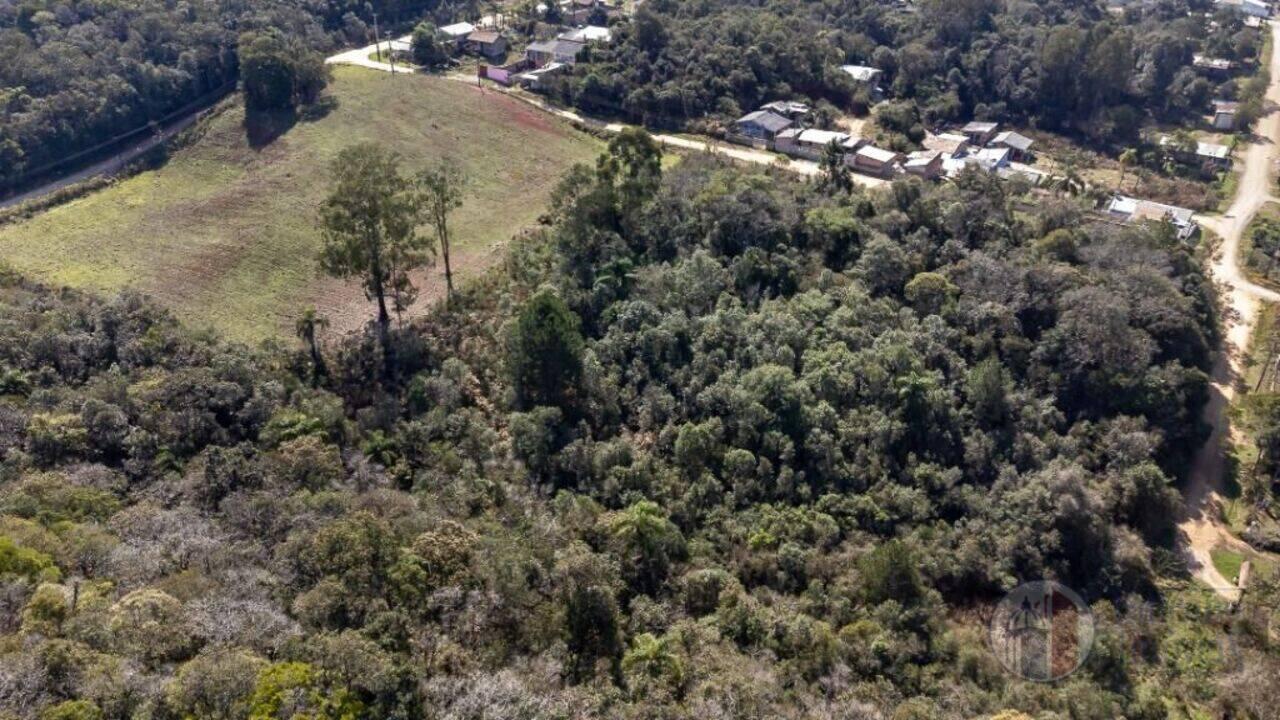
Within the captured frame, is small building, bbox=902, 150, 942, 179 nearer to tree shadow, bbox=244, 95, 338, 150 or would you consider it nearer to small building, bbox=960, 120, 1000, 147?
small building, bbox=960, 120, 1000, 147

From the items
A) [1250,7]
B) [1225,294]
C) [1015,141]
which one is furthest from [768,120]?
[1250,7]

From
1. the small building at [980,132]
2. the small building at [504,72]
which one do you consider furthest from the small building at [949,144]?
the small building at [504,72]

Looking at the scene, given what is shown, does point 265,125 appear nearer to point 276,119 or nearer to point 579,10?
point 276,119

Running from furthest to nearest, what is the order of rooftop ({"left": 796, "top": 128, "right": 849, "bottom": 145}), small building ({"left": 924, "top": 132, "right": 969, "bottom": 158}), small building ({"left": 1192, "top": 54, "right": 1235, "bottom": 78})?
1. small building ({"left": 1192, "top": 54, "right": 1235, "bottom": 78})
2. small building ({"left": 924, "top": 132, "right": 969, "bottom": 158})
3. rooftop ({"left": 796, "top": 128, "right": 849, "bottom": 145})

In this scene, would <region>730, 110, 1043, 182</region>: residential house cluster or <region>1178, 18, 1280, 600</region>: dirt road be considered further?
<region>730, 110, 1043, 182</region>: residential house cluster

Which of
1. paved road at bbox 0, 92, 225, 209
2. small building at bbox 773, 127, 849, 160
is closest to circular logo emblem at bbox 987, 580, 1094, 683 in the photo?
small building at bbox 773, 127, 849, 160
